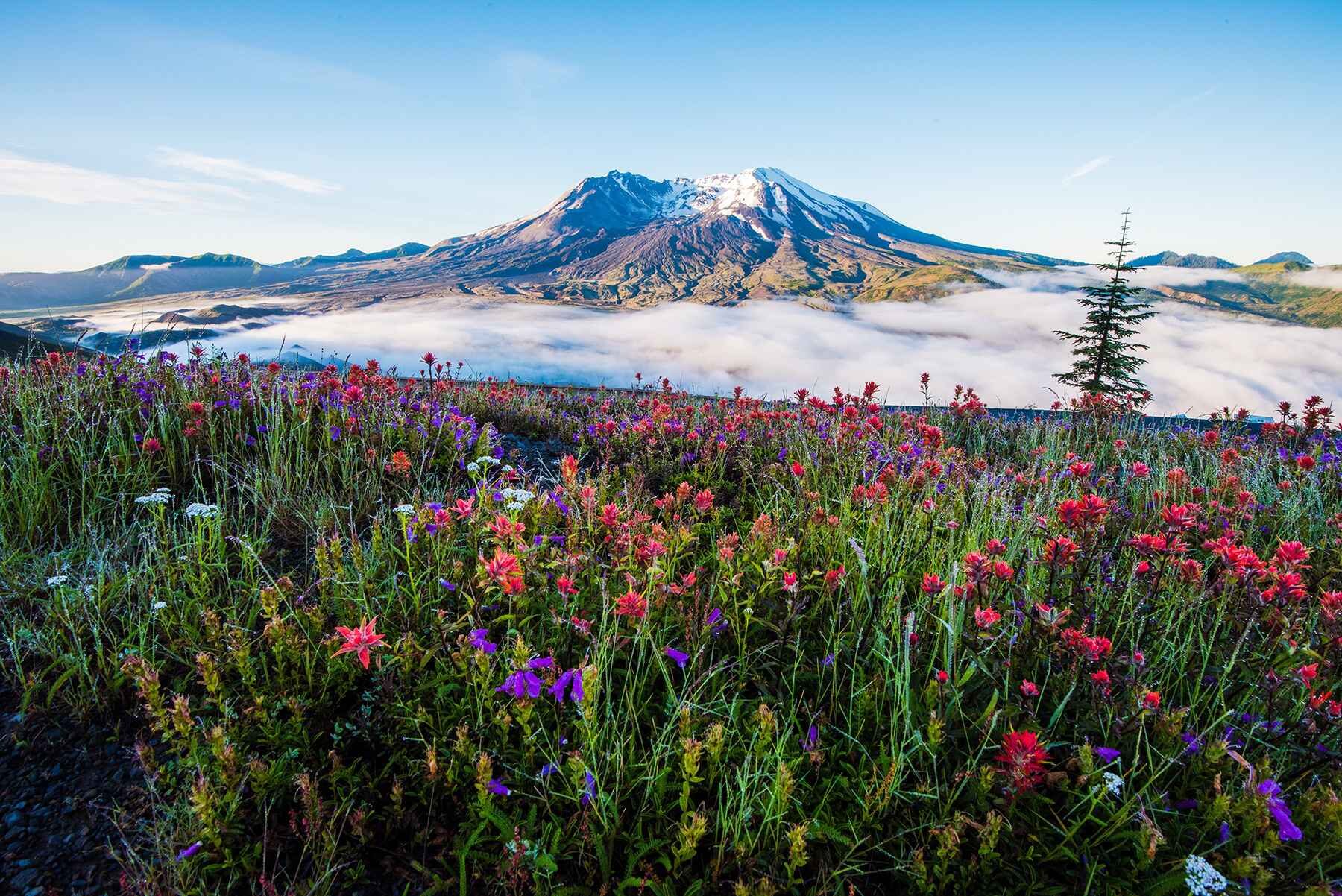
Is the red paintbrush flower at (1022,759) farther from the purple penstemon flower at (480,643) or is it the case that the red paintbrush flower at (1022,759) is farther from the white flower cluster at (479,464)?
the white flower cluster at (479,464)

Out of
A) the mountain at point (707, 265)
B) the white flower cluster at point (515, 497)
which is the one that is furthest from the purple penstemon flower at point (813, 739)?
the mountain at point (707, 265)

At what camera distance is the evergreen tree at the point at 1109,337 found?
1645cm

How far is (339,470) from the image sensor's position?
4555 mm

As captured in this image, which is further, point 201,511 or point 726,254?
point 726,254

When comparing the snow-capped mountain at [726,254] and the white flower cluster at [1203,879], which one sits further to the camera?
the snow-capped mountain at [726,254]

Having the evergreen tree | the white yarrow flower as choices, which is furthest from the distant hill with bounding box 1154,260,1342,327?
the white yarrow flower

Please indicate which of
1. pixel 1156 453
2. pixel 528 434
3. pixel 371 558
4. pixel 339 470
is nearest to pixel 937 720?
pixel 371 558

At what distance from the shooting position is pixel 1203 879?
1534 mm

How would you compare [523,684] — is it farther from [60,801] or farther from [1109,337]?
[1109,337]

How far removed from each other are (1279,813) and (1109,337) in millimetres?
19582

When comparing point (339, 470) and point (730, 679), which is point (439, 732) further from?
point (339, 470)

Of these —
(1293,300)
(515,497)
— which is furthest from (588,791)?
(1293,300)

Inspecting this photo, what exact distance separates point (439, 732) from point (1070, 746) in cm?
226

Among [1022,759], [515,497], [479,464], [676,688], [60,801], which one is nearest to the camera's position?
[1022,759]
